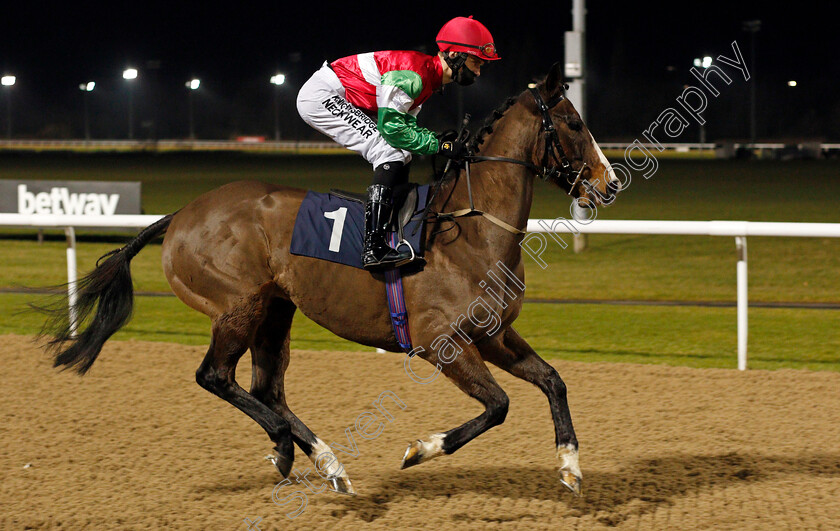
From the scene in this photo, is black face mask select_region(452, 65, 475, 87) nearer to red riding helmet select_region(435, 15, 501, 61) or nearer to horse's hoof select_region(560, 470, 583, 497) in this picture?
red riding helmet select_region(435, 15, 501, 61)

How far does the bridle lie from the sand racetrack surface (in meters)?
1.07

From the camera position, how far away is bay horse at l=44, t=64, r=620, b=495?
3.30 meters

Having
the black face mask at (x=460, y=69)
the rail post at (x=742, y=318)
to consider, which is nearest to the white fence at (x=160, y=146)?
the rail post at (x=742, y=318)

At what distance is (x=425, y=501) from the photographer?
131 inches

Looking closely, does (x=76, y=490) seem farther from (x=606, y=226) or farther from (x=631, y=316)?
(x=631, y=316)

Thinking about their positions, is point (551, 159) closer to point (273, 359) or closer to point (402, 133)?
point (402, 133)

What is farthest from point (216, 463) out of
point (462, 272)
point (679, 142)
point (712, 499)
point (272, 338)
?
point (679, 142)

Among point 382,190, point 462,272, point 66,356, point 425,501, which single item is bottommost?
point 425,501

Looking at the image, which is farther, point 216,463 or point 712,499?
point 216,463

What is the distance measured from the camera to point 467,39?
339cm

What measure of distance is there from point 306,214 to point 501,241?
0.71 m

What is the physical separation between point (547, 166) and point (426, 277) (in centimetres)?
56

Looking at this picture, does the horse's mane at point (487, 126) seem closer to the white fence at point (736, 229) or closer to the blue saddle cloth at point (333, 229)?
the blue saddle cloth at point (333, 229)

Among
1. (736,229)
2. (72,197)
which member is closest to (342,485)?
(736,229)
